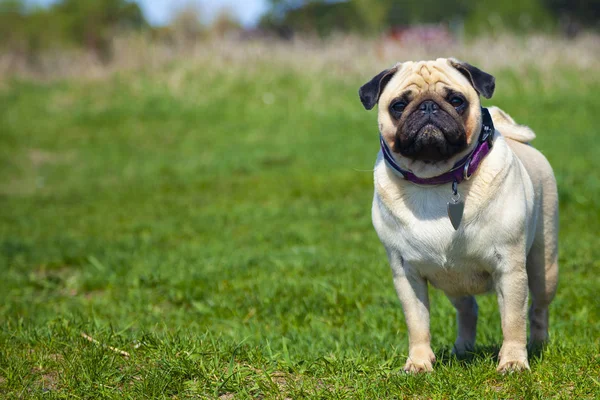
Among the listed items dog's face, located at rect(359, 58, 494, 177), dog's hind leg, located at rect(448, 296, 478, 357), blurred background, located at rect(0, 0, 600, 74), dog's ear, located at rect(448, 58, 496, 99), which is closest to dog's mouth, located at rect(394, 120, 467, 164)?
dog's face, located at rect(359, 58, 494, 177)

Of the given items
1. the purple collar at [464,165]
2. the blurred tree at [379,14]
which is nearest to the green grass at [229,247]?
the purple collar at [464,165]

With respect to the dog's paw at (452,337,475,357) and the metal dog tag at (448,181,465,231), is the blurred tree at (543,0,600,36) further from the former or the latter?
the metal dog tag at (448,181,465,231)

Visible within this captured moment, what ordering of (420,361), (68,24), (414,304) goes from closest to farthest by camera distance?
(420,361) → (414,304) → (68,24)

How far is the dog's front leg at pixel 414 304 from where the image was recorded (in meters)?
3.86

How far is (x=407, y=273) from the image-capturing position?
388 cm

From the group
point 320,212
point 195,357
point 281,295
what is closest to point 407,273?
point 195,357

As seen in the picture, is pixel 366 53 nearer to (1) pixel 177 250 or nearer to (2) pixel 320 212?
(2) pixel 320 212

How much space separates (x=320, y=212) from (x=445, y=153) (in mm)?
5709

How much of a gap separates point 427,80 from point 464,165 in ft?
1.59

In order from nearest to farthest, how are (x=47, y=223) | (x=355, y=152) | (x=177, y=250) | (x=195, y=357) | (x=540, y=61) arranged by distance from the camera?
(x=195, y=357)
(x=177, y=250)
(x=47, y=223)
(x=355, y=152)
(x=540, y=61)

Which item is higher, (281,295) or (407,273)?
(407,273)

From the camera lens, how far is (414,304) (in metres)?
3.91

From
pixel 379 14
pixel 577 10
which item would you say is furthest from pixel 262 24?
pixel 577 10

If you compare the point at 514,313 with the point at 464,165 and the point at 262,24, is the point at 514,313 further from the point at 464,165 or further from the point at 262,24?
the point at 262,24
